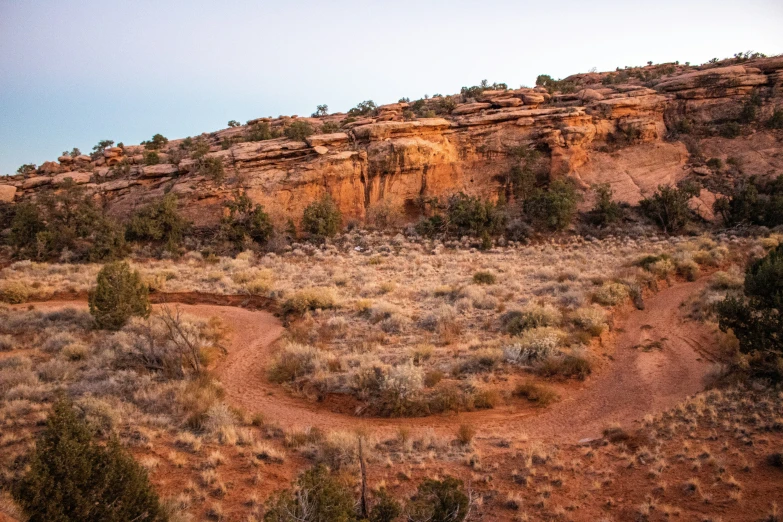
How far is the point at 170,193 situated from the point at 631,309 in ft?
86.4

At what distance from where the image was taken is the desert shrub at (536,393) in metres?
9.52

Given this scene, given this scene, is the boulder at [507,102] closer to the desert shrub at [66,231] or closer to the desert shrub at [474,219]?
the desert shrub at [474,219]

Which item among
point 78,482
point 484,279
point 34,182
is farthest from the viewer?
point 34,182

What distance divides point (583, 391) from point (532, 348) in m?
1.57

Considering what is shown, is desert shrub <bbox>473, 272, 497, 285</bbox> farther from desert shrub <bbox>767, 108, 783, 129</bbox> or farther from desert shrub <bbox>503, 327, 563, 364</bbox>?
desert shrub <bbox>767, 108, 783, 129</bbox>

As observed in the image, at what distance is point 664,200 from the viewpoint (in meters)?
28.4

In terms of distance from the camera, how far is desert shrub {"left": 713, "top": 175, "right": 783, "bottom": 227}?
26581 millimetres

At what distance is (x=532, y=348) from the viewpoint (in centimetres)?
1126

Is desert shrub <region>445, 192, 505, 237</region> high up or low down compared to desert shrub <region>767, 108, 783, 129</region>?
down

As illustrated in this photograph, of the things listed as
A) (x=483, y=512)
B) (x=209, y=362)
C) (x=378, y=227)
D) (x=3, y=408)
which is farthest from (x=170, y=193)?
(x=483, y=512)

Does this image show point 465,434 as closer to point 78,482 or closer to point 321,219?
point 78,482

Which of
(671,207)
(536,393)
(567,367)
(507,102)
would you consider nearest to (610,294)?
(567,367)

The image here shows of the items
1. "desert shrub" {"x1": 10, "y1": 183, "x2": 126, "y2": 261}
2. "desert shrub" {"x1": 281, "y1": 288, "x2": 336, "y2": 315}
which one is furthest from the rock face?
"desert shrub" {"x1": 281, "y1": 288, "x2": 336, "y2": 315}

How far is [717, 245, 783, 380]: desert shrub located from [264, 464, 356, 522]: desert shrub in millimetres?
9055
